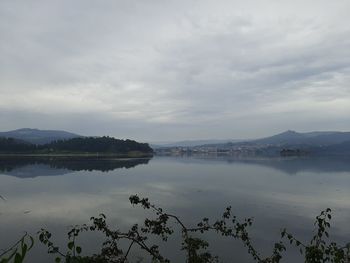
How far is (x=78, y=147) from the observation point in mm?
140750

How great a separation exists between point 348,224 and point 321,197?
12552 millimetres

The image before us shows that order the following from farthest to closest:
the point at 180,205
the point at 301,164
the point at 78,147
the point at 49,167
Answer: the point at 78,147
the point at 301,164
the point at 49,167
the point at 180,205

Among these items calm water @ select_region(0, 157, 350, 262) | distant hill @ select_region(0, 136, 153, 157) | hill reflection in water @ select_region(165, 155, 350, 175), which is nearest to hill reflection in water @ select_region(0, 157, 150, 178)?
calm water @ select_region(0, 157, 350, 262)

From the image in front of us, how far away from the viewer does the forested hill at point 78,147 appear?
13088 centimetres

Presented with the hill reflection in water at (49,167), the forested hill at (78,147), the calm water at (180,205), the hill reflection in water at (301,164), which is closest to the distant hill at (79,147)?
the forested hill at (78,147)

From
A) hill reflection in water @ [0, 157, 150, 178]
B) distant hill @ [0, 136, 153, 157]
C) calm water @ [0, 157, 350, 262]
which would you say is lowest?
calm water @ [0, 157, 350, 262]

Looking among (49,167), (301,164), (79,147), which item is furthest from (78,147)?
(301,164)

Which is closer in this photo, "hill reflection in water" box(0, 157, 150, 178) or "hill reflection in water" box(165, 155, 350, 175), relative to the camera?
"hill reflection in water" box(0, 157, 150, 178)

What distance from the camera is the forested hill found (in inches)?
5153

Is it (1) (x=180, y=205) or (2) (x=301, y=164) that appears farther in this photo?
(2) (x=301, y=164)

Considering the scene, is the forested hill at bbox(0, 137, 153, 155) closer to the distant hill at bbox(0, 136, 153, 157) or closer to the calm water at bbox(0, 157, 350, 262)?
the distant hill at bbox(0, 136, 153, 157)

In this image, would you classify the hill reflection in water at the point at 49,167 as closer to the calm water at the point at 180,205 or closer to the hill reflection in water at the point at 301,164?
the calm water at the point at 180,205

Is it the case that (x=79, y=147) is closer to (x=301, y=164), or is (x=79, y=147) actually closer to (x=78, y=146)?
(x=78, y=146)

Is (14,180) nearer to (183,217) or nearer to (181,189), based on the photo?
(181,189)
